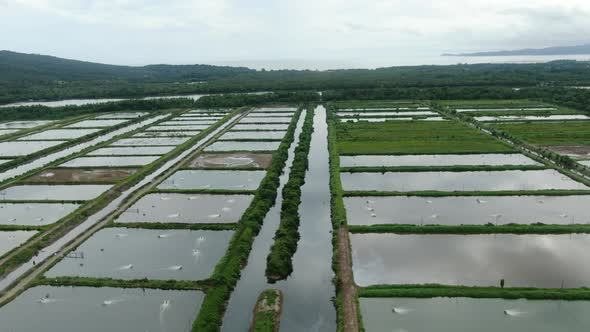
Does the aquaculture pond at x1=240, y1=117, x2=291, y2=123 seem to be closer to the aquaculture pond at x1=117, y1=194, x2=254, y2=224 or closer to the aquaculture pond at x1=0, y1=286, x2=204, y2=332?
the aquaculture pond at x1=117, y1=194, x2=254, y2=224

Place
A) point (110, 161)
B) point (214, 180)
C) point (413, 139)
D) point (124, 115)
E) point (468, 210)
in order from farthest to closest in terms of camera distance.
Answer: point (124, 115), point (413, 139), point (110, 161), point (214, 180), point (468, 210)

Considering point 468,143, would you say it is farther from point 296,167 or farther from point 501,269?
point 501,269

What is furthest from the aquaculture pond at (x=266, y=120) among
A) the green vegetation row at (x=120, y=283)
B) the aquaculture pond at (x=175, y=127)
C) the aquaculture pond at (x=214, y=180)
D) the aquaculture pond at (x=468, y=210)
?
the green vegetation row at (x=120, y=283)

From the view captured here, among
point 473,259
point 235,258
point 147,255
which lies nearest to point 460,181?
point 473,259

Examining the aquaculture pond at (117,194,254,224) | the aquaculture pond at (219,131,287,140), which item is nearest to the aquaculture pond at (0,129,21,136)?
the aquaculture pond at (219,131,287,140)

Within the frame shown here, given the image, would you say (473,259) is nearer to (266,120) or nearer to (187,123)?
(266,120)

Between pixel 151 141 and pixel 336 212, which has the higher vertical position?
pixel 151 141
